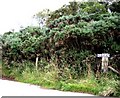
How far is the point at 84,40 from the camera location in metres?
12.1

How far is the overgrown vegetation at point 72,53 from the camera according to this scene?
35.0ft

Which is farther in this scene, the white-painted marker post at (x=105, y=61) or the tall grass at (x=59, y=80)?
the white-painted marker post at (x=105, y=61)

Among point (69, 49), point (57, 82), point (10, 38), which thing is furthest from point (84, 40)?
point (10, 38)

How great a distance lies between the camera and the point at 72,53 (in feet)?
39.8

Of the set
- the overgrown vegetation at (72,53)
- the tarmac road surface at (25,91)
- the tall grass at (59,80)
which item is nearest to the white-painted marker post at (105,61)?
the overgrown vegetation at (72,53)

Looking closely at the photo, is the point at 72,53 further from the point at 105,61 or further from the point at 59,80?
the point at 105,61

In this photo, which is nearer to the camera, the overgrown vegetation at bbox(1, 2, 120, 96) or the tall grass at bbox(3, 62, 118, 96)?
the tall grass at bbox(3, 62, 118, 96)

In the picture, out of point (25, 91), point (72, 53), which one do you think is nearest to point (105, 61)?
point (72, 53)

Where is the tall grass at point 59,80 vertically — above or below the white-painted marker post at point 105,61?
below

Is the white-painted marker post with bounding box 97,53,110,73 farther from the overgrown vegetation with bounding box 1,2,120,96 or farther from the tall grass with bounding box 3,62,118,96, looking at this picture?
the tall grass with bounding box 3,62,118,96

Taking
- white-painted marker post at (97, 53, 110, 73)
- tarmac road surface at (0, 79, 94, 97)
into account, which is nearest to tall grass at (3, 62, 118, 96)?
tarmac road surface at (0, 79, 94, 97)

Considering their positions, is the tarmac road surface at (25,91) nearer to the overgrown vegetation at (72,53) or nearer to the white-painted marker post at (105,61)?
the overgrown vegetation at (72,53)

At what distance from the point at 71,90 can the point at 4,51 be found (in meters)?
5.98

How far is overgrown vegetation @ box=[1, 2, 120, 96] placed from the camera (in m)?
10.7
